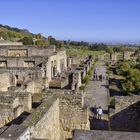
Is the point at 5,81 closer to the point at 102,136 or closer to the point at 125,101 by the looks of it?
the point at 125,101

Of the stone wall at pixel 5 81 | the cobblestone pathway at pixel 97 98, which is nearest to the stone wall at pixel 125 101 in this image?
the cobblestone pathway at pixel 97 98

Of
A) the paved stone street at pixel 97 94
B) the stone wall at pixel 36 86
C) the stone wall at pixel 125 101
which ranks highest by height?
the stone wall at pixel 125 101

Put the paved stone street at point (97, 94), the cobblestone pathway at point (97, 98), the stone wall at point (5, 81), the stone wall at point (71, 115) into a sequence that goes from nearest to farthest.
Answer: the stone wall at point (71, 115) → the cobblestone pathway at point (97, 98) → the paved stone street at point (97, 94) → the stone wall at point (5, 81)

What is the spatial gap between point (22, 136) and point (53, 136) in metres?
3.57

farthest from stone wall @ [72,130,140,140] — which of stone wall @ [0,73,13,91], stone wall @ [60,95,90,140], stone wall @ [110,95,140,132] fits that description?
stone wall @ [0,73,13,91]

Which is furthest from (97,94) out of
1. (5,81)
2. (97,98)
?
(5,81)

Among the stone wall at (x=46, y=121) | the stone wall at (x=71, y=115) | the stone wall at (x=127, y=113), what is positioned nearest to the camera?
the stone wall at (x=46, y=121)

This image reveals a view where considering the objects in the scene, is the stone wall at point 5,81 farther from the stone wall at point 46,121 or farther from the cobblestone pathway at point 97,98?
the stone wall at point 46,121

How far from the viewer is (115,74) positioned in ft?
135

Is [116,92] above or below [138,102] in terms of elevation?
below

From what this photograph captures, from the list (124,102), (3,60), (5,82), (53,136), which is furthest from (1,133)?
(3,60)

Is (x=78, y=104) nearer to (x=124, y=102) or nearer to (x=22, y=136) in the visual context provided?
(x=124, y=102)

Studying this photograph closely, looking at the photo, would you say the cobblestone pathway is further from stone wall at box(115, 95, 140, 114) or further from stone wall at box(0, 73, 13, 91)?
stone wall at box(0, 73, 13, 91)

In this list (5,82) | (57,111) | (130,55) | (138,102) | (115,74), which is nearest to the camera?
(57,111)
